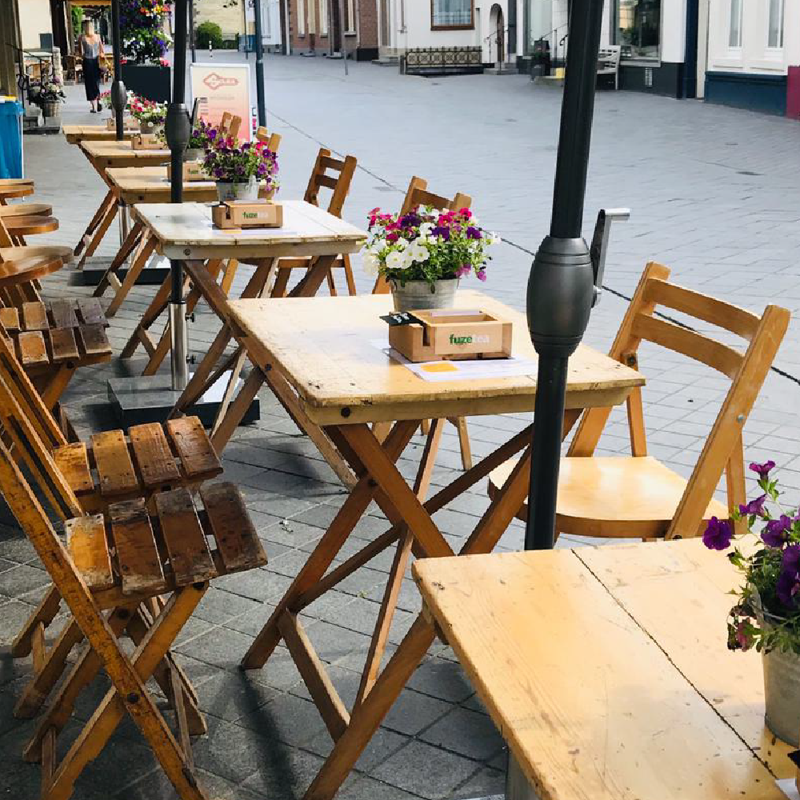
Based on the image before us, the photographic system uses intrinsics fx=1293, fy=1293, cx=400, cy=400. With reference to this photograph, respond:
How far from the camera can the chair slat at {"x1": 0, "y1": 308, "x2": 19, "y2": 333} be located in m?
4.55

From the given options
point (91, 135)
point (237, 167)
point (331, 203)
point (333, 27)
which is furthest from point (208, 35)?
point (237, 167)

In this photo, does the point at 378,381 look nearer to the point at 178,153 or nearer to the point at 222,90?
the point at 178,153

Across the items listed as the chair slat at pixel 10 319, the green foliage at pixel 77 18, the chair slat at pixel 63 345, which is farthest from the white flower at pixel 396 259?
the green foliage at pixel 77 18

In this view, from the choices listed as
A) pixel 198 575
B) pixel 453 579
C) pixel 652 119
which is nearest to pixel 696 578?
pixel 453 579

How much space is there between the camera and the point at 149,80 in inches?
560

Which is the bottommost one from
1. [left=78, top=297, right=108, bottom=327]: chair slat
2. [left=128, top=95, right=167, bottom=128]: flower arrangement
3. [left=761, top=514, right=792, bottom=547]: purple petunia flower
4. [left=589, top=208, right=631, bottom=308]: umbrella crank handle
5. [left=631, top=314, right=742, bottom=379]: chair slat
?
[left=78, top=297, right=108, bottom=327]: chair slat

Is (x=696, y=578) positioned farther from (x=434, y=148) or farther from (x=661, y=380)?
(x=434, y=148)

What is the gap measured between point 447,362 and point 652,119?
18.3m

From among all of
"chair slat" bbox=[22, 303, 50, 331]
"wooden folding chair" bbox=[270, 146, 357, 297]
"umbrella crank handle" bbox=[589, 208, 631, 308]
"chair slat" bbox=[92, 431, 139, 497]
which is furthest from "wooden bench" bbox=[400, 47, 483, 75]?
"umbrella crank handle" bbox=[589, 208, 631, 308]

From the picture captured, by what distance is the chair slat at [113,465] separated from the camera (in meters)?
3.09

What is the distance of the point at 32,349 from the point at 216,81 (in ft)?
21.8

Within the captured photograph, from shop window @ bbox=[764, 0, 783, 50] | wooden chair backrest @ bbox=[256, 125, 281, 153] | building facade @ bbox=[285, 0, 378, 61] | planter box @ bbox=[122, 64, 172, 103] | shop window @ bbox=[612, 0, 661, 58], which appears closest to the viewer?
wooden chair backrest @ bbox=[256, 125, 281, 153]

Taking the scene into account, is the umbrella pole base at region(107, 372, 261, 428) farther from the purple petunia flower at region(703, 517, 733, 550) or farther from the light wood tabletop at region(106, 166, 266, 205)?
the purple petunia flower at region(703, 517, 733, 550)

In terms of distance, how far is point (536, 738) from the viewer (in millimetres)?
1530
